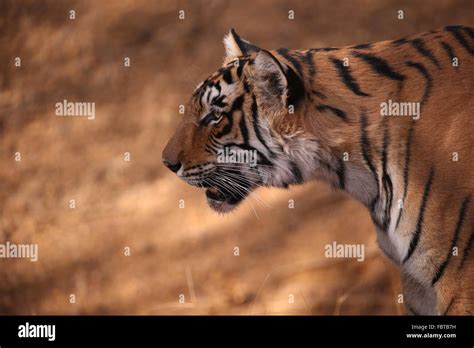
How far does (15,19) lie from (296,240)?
241 cm

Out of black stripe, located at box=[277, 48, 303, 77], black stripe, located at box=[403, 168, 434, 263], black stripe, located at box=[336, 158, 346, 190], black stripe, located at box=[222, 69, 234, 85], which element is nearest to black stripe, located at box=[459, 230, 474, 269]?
black stripe, located at box=[403, 168, 434, 263]

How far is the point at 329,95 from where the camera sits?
3.41 m

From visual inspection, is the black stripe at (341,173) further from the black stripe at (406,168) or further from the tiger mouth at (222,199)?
the tiger mouth at (222,199)

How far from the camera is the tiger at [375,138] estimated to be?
322cm

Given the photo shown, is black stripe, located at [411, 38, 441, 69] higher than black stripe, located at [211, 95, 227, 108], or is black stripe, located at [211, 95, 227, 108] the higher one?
black stripe, located at [411, 38, 441, 69]

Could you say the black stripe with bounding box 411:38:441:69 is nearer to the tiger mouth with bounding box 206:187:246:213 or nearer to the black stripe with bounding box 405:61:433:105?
the black stripe with bounding box 405:61:433:105

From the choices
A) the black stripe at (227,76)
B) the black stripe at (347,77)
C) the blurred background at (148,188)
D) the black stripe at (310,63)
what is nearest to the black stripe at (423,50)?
the black stripe at (347,77)

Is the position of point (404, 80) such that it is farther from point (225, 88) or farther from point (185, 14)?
point (185, 14)

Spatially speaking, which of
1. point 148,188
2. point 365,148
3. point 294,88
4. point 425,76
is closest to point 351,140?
point 365,148

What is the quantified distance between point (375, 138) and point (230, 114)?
0.67 meters

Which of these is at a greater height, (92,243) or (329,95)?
(329,95)

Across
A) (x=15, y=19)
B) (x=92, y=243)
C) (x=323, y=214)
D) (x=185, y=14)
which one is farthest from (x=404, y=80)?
(x=15, y=19)

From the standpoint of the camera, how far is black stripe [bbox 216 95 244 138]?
3.50m

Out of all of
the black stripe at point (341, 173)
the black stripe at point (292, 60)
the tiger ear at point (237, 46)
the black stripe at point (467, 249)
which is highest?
the tiger ear at point (237, 46)
